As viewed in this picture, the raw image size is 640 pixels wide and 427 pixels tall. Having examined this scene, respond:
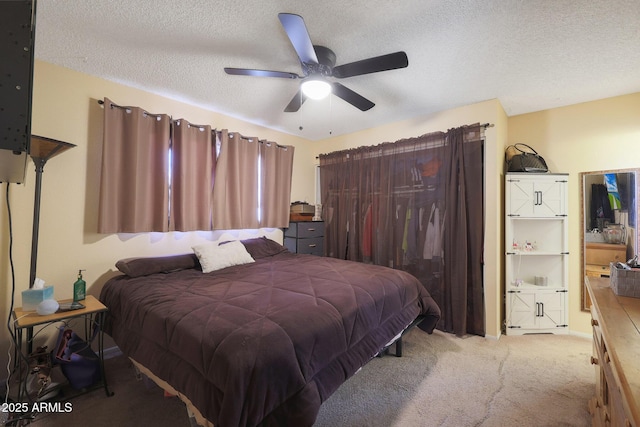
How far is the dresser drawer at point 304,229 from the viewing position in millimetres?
3747

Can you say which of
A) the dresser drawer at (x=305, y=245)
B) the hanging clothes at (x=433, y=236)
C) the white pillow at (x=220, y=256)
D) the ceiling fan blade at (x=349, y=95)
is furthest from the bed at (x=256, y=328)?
the ceiling fan blade at (x=349, y=95)

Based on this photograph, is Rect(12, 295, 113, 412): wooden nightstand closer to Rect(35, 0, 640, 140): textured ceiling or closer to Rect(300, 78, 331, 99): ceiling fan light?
Rect(35, 0, 640, 140): textured ceiling

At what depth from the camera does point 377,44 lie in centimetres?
187

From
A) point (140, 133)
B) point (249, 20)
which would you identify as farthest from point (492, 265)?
point (140, 133)

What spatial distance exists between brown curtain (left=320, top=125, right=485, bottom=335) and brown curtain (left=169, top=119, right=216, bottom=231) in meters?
1.78

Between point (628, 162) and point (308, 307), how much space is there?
3.38 m

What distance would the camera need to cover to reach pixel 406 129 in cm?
338

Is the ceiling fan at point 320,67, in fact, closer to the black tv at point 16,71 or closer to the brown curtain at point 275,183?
the black tv at point 16,71

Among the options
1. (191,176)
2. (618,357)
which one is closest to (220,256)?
(191,176)

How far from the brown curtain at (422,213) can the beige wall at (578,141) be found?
2.70 feet

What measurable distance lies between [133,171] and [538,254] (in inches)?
164

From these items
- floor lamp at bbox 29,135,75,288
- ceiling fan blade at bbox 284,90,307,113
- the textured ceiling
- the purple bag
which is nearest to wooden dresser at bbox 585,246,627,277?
the textured ceiling

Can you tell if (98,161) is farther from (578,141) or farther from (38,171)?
(578,141)

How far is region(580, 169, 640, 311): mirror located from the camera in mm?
2510
